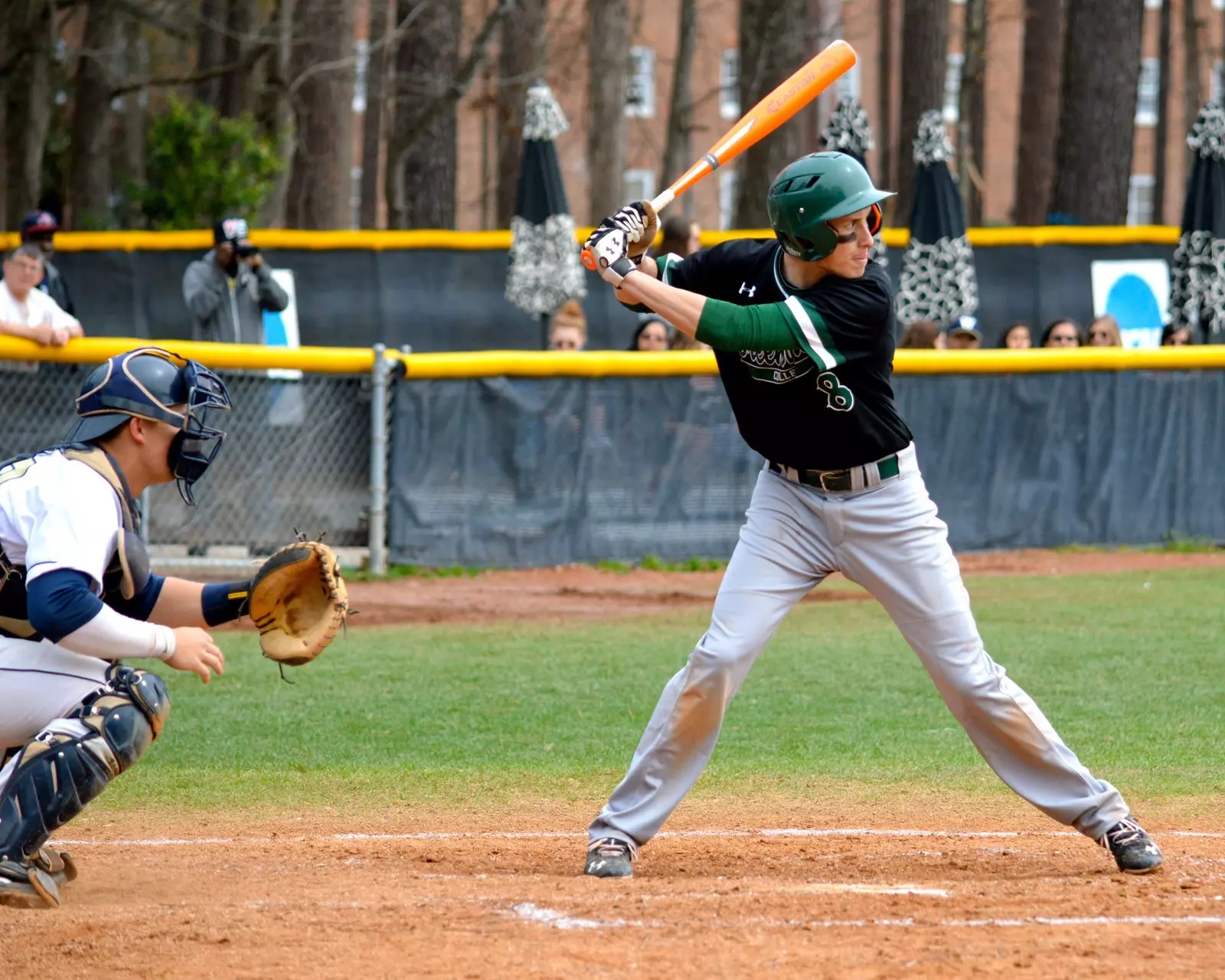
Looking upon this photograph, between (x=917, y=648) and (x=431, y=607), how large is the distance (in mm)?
5939

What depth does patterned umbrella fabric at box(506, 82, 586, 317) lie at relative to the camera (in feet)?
49.5

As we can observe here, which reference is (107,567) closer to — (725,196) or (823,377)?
(823,377)

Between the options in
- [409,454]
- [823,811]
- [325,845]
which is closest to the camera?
[325,845]

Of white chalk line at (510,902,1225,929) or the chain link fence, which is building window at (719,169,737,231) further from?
white chalk line at (510,902,1225,929)

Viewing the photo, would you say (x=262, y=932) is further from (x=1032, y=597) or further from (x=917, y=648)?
(x=1032, y=597)

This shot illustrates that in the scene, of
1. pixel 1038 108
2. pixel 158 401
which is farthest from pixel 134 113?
pixel 158 401

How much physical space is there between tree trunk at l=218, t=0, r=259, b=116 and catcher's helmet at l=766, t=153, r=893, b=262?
721 inches

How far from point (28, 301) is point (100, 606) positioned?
7.81 meters

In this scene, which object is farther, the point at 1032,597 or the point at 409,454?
the point at 409,454

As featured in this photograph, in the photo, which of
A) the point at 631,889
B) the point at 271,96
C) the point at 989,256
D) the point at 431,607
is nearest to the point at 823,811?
the point at 631,889

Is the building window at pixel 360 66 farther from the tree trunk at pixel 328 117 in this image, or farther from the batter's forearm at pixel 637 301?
the batter's forearm at pixel 637 301

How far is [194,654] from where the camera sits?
14.6 feet

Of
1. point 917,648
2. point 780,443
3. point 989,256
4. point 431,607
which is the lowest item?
point 431,607

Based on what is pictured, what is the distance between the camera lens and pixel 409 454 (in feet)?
38.5
